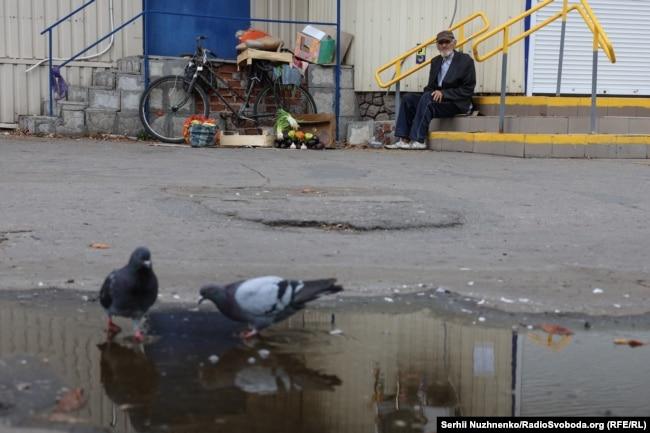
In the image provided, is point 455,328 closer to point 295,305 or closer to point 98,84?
point 295,305

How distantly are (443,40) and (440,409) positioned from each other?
898cm

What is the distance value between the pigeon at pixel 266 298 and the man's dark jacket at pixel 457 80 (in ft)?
27.0

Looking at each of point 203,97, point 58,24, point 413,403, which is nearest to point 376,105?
point 203,97

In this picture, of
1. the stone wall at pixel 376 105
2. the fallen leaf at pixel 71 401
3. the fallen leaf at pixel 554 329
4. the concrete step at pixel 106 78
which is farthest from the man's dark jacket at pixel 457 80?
the fallen leaf at pixel 71 401

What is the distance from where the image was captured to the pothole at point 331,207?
625cm

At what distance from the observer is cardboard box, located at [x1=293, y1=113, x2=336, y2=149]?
11.9 m

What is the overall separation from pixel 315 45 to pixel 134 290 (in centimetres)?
937

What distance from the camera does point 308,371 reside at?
11.7 feet

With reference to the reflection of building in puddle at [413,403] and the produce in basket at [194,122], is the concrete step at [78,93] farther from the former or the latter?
the reflection of building in puddle at [413,403]

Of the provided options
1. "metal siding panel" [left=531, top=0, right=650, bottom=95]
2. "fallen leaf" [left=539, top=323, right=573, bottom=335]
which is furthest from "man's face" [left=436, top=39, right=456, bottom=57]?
"fallen leaf" [left=539, top=323, right=573, bottom=335]

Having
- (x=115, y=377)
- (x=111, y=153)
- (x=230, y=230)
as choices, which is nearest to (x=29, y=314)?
(x=115, y=377)

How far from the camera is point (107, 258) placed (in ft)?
17.0

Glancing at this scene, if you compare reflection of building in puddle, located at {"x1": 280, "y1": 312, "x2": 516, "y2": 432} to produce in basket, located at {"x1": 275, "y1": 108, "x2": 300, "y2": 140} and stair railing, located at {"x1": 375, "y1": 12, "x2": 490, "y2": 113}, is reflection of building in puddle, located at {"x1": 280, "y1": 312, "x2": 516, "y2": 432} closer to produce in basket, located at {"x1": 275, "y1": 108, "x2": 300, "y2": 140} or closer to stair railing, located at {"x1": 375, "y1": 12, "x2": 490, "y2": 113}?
produce in basket, located at {"x1": 275, "y1": 108, "x2": 300, "y2": 140}

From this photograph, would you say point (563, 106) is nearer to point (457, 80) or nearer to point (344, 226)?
point (457, 80)
